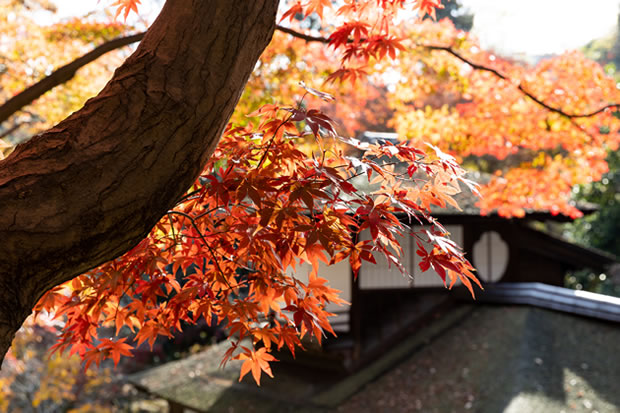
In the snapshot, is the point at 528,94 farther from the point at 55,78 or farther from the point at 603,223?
the point at 603,223

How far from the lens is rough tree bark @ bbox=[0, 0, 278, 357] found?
1.56 metres

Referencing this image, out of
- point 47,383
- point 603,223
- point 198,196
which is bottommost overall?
point 47,383

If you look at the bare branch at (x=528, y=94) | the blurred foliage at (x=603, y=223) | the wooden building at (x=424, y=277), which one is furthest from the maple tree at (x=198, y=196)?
the blurred foliage at (x=603, y=223)

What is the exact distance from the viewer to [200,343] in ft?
43.7

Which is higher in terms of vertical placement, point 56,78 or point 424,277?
point 56,78

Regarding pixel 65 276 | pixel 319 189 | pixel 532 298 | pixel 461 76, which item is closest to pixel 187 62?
pixel 319 189

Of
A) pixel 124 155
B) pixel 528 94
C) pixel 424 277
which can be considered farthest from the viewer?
pixel 424 277

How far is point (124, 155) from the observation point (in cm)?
159

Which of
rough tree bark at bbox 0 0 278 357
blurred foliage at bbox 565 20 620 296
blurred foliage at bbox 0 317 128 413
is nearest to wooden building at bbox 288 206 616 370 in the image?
blurred foliage at bbox 0 317 128 413

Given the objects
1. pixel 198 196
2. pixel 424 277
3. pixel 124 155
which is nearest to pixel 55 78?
pixel 198 196

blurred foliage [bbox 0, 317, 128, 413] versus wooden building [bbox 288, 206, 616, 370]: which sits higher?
wooden building [bbox 288, 206, 616, 370]

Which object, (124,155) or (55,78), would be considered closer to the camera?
(124,155)

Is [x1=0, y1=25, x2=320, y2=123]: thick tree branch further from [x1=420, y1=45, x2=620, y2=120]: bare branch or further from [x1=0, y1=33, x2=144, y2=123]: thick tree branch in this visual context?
[x1=420, y1=45, x2=620, y2=120]: bare branch

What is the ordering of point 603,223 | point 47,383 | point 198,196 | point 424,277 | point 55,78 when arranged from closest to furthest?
1. point 198,196
2. point 55,78
3. point 424,277
4. point 47,383
5. point 603,223
